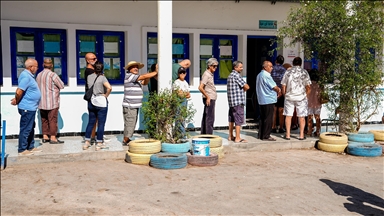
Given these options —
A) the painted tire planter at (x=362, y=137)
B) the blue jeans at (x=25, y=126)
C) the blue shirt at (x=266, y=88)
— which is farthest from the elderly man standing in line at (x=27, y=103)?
the painted tire planter at (x=362, y=137)

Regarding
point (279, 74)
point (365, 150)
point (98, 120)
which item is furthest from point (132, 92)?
point (365, 150)

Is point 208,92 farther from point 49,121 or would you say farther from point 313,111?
point 49,121

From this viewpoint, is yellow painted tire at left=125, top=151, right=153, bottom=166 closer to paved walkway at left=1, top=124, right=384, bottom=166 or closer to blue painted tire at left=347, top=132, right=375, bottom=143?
paved walkway at left=1, top=124, right=384, bottom=166

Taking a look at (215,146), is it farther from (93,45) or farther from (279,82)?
(93,45)

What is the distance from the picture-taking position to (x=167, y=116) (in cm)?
841

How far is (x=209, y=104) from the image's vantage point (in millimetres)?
9477

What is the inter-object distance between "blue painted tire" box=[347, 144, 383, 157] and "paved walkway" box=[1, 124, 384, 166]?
89cm

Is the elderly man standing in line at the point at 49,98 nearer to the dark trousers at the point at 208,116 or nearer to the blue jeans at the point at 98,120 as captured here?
the blue jeans at the point at 98,120

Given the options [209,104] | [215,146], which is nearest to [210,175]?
[215,146]

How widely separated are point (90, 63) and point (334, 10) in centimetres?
506

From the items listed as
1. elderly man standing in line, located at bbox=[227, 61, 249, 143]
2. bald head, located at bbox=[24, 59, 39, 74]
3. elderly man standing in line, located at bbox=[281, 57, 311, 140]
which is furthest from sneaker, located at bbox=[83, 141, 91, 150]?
elderly man standing in line, located at bbox=[281, 57, 311, 140]

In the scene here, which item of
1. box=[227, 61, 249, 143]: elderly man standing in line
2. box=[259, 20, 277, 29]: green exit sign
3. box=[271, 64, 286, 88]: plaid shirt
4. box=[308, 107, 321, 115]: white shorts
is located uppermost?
box=[259, 20, 277, 29]: green exit sign

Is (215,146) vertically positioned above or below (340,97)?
below

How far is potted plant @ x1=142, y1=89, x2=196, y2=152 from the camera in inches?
329
